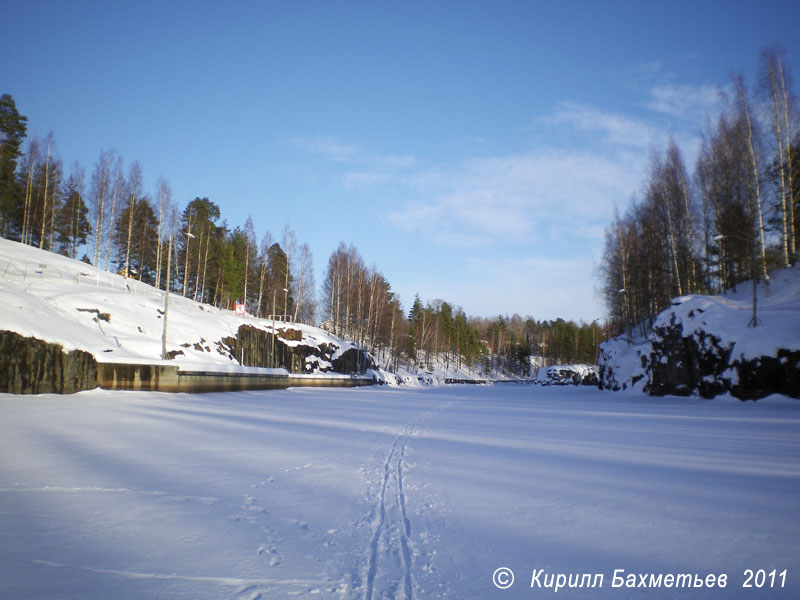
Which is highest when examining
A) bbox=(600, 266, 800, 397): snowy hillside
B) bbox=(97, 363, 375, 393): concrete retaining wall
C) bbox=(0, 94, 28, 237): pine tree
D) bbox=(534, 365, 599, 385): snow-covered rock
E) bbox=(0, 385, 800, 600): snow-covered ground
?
bbox=(0, 94, 28, 237): pine tree

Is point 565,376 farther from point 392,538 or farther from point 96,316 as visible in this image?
point 392,538

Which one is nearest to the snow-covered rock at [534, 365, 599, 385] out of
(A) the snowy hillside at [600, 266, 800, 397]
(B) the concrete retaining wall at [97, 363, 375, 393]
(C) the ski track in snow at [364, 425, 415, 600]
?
(A) the snowy hillside at [600, 266, 800, 397]

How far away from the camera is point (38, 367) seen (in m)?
13.6

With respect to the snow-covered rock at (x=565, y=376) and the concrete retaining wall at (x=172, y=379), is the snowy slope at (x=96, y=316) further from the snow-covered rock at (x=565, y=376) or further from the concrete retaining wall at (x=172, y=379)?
the snow-covered rock at (x=565, y=376)

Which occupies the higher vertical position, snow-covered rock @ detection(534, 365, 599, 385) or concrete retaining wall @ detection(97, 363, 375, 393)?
concrete retaining wall @ detection(97, 363, 375, 393)

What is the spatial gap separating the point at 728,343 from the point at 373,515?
20392 millimetres

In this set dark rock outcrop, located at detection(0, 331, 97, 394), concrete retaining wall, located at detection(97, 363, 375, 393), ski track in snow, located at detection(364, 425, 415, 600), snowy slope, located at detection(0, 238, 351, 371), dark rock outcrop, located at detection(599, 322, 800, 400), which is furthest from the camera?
concrete retaining wall, located at detection(97, 363, 375, 393)

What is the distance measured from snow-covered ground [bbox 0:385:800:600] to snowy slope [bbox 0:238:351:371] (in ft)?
32.1

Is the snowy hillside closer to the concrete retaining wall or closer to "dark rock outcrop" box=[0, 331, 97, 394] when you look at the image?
the concrete retaining wall

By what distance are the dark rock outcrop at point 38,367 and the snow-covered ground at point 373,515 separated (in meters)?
7.57

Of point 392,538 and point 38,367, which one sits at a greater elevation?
point 38,367

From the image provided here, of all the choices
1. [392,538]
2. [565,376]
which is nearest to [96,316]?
[392,538]

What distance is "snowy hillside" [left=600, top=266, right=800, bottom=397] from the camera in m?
16.0

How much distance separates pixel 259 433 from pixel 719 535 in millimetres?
7600
